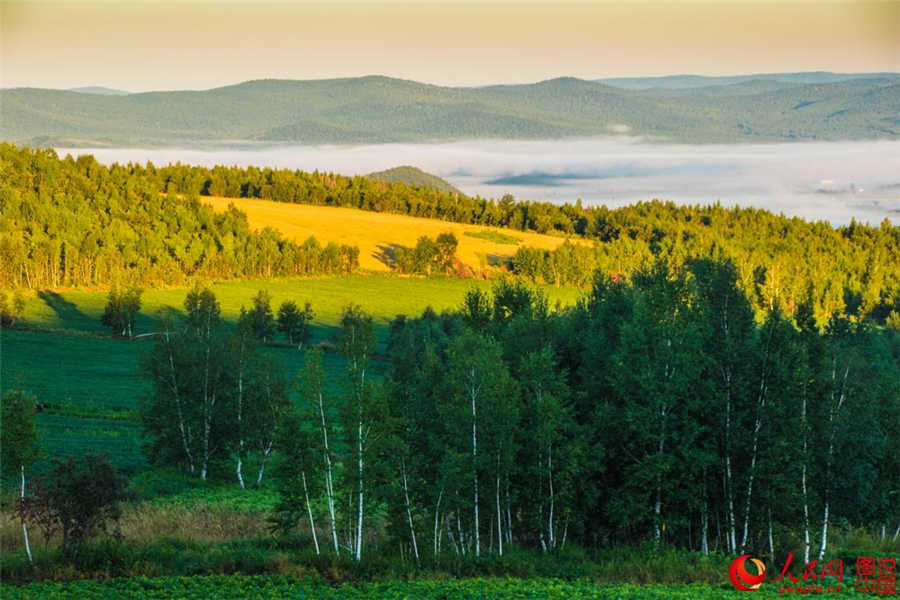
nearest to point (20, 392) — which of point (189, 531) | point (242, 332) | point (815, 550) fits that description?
point (189, 531)

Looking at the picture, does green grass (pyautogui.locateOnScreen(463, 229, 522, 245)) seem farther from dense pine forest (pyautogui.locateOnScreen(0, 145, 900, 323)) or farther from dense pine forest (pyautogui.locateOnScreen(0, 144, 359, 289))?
dense pine forest (pyautogui.locateOnScreen(0, 144, 359, 289))

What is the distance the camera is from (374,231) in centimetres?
17850

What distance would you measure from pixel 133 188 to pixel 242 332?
138 meters

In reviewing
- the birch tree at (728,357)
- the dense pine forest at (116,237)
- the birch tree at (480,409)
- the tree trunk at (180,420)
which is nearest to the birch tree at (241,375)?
the tree trunk at (180,420)

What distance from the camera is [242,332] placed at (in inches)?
2057

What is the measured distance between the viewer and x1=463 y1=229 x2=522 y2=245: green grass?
597ft

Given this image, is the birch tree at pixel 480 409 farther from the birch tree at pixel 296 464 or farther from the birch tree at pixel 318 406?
the birch tree at pixel 296 464

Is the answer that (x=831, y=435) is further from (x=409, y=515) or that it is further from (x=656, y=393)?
Result: (x=409, y=515)

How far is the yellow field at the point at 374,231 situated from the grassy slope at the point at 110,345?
58.6ft

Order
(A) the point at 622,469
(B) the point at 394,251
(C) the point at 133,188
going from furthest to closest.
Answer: (C) the point at 133,188
(B) the point at 394,251
(A) the point at 622,469

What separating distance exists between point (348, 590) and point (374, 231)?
502 ft

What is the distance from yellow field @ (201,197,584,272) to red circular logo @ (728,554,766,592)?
12835cm

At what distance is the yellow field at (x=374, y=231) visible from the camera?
16675 centimetres

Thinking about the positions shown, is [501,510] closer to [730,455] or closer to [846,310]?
[730,455]
